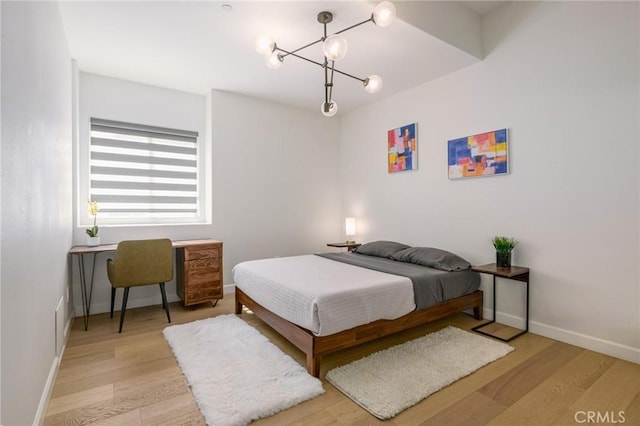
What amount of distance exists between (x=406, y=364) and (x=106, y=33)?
3.65 meters

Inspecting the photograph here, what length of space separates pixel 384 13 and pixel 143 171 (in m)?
3.23

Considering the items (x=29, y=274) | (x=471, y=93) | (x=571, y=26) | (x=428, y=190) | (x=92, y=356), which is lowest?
(x=92, y=356)

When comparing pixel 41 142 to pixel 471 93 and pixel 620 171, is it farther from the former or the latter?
pixel 620 171

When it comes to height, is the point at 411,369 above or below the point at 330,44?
below

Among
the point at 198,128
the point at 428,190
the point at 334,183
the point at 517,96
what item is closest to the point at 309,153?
the point at 334,183

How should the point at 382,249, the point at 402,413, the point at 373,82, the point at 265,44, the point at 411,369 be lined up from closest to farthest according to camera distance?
the point at 402,413 → the point at 411,369 → the point at 265,44 → the point at 373,82 → the point at 382,249

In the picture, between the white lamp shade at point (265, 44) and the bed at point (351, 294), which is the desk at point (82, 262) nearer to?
the bed at point (351, 294)

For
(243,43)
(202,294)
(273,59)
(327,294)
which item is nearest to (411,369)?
(327,294)

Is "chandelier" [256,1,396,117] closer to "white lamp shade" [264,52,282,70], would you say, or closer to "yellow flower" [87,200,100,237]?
"white lamp shade" [264,52,282,70]

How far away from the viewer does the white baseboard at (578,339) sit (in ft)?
7.73

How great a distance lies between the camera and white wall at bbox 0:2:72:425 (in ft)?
3.83

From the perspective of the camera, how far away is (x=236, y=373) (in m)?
2.15

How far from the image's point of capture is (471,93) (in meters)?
3.36

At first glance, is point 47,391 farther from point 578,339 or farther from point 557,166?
point 557,166
